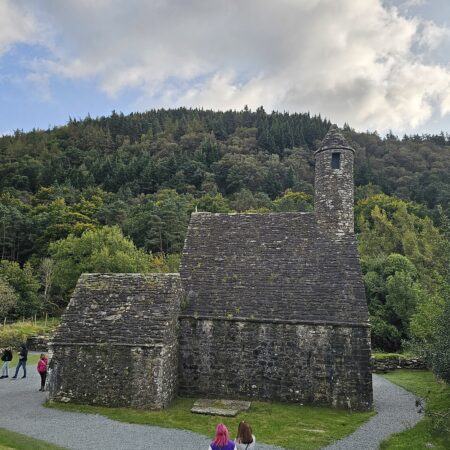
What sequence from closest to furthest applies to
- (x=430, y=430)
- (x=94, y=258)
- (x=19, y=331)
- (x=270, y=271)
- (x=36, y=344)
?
(x=430, y=430) → (x=270, y=271) → (x=36, y=344) → (x=19, y=331) → (x=94, y=258)

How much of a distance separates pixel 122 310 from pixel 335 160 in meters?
13.6

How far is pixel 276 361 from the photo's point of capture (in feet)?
62.8

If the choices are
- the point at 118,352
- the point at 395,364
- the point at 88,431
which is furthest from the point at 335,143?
the point at 88,431

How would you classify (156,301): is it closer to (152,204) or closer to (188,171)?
(152,204)

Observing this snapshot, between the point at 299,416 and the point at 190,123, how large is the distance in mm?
119115

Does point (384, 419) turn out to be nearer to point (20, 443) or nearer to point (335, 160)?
point (20, 443)

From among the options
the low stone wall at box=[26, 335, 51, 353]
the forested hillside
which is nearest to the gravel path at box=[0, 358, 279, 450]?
the forested hillside

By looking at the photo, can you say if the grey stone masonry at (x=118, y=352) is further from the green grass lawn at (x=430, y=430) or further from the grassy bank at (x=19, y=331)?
the grassy bank at (x=19, y=331)

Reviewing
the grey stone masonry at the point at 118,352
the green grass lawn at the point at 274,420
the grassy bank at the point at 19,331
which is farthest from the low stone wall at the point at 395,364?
the grassy bank at the point at 19,331

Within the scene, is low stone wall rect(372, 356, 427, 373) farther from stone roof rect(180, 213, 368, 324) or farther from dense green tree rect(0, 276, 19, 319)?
dense green tree rect(0, 276, 19, 319)

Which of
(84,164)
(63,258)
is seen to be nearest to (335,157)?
(63,258)

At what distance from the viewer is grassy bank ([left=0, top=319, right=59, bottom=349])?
32688mm

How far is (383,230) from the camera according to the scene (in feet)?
197

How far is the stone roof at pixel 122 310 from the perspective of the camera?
17.8m
